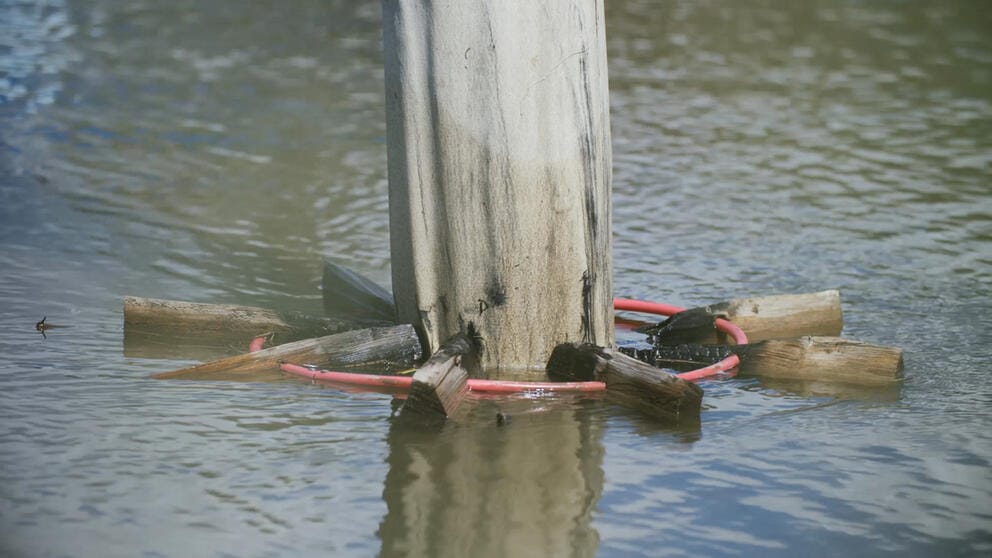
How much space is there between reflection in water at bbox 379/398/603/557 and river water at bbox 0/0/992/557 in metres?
0.01

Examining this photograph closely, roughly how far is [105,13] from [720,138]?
8446mm

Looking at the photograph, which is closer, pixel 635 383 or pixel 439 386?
pixel 439 386

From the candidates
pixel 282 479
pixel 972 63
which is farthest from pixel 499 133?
pixel 972 63

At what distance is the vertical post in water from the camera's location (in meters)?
4.79

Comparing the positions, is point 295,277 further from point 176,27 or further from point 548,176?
point 176,27

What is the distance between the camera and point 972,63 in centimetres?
1227

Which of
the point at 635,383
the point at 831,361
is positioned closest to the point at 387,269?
the point at 635,383

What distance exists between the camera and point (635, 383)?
15.3 ft

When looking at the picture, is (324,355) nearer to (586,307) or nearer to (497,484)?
(586,307)

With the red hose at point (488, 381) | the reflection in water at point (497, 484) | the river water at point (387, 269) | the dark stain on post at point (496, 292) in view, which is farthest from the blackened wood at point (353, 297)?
the reflection in water at point (497, 484)

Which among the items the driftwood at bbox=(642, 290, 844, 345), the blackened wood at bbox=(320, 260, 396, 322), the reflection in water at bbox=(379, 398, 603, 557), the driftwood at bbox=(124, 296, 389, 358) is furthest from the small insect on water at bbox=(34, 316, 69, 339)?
the driftwood at bbox=(642, 290, 844, 345)

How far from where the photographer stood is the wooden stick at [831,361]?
16.6ft

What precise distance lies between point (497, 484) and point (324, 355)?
139cm

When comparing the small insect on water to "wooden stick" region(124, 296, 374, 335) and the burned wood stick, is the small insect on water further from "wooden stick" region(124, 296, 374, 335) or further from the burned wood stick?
the burned wood stick
